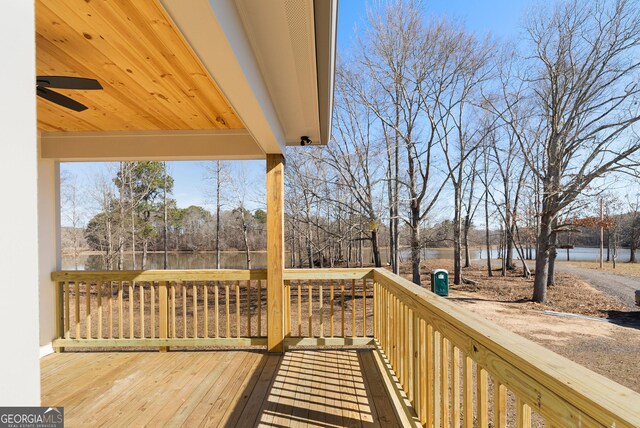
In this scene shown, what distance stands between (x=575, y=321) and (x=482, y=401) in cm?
902

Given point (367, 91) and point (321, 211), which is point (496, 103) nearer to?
point (367, 91)

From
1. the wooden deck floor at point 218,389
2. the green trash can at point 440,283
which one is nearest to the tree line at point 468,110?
the green trash can at point 440,283

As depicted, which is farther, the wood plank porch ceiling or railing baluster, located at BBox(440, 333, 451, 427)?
the wood plank porch ceiling

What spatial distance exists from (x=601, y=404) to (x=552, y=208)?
11090 millimetres

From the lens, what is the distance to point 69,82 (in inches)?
84.3

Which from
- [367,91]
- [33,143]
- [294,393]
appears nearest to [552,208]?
[367,91]

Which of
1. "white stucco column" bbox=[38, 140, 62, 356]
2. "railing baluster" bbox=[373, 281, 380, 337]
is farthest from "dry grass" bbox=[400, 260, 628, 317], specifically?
"white stucco column" bbox=[38, 140, 62, 356]

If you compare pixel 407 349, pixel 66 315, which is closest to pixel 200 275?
pixel 66 315

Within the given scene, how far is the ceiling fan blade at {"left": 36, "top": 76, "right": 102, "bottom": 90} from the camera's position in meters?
2.10

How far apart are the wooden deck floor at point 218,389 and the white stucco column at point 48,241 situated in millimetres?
336

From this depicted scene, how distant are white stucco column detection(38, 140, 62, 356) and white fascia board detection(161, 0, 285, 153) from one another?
9.57ft

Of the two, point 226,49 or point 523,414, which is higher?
point 226,49

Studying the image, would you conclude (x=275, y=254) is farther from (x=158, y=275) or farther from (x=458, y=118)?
(x=458, y=118)

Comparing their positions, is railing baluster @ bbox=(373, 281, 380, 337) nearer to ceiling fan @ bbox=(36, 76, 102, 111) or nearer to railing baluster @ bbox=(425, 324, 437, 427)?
railing baluster @ bbox=(425, 324, 437, 427)
